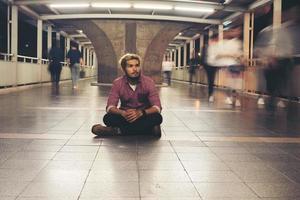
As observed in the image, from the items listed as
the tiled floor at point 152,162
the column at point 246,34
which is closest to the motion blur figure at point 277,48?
the tiled floor at point 152,162

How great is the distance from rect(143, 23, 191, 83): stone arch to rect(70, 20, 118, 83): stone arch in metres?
2.01

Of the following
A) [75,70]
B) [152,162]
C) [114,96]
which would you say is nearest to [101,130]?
[114,96]

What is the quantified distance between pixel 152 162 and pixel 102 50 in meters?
22.8

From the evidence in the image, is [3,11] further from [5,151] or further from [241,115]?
[5,151]

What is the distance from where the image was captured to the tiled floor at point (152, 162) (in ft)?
12.1

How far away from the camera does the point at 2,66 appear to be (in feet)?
56.0

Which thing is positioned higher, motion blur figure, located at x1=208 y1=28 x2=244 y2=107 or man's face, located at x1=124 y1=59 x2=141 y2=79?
motion blur figure, located at x1=208 y1=28 x2=244 y2=107

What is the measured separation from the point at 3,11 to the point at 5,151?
15678 millimetres

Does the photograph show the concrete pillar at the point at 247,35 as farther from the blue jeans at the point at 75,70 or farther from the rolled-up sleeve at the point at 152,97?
the rolled-up sleeve at the point at 152,97

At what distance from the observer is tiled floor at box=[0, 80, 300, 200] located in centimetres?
369

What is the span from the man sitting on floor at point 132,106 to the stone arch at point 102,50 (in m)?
19.6

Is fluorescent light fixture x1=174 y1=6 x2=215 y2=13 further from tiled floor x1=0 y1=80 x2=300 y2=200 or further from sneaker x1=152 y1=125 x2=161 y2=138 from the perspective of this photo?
sneaker x1=152 y1=125 x2=161 y2=138

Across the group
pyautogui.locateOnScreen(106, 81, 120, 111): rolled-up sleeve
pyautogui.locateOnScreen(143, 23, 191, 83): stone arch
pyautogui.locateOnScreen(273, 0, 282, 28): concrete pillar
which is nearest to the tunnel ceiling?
pyautogui.locateOnScreen(273, 0, 282, 28): concrete pillar

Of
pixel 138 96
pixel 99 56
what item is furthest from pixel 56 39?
pixel 138 96
